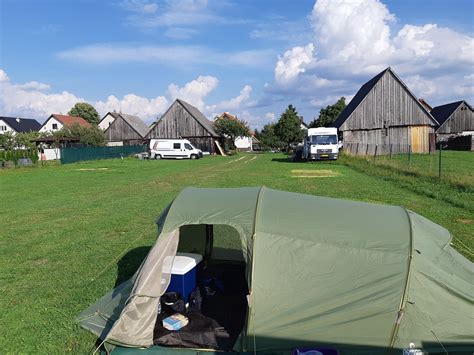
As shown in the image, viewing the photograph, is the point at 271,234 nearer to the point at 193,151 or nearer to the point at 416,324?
the point at 416,324

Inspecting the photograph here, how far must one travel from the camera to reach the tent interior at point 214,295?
5.05 meters

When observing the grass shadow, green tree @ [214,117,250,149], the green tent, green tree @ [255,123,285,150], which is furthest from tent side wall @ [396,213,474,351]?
green tree @ [255,123,285,150]

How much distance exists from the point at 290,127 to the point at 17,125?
173 ft

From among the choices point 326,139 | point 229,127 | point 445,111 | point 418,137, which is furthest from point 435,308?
point 445,111

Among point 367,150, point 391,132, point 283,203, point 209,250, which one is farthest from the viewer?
point 391,132

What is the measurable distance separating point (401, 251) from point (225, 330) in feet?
7.45

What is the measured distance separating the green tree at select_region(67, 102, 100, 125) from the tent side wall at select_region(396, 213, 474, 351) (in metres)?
101


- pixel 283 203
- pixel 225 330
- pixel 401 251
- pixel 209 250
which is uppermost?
pixel 283 203

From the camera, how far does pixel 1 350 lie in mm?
4953

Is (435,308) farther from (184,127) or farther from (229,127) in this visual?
(229,127)

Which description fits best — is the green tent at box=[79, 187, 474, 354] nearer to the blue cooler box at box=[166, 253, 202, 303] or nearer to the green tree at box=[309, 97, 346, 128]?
the blue cooler box at box=[166, 253, 202, 303]

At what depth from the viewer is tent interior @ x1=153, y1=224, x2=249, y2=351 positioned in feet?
16.6

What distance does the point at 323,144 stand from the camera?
33.5 meters

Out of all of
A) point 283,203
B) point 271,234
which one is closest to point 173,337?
point 271,234
